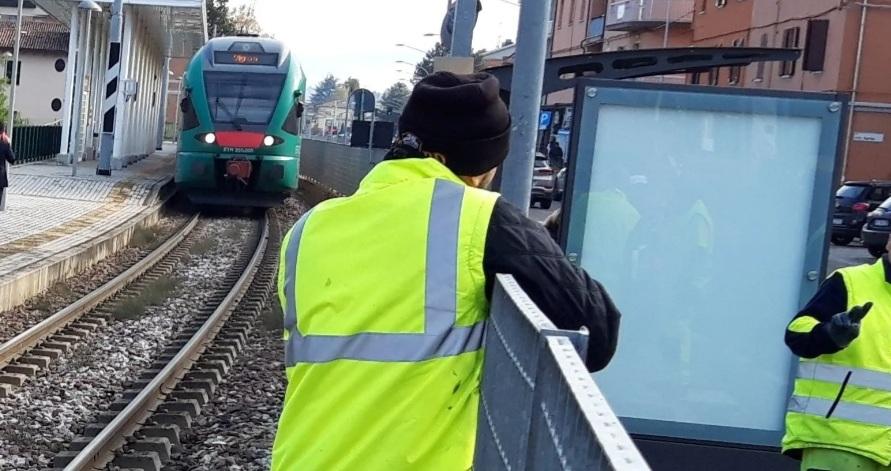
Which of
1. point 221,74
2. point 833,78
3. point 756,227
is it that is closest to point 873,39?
point 833,78

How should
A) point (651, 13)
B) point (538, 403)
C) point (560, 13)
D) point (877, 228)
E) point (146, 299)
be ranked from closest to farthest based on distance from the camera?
point (538, 403) < point (146, 299) < point (877, 228) < point (651, 13) < point (560, 13)

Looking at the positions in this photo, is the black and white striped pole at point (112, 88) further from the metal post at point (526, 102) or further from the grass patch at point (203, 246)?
the metal post at point (526, 102)

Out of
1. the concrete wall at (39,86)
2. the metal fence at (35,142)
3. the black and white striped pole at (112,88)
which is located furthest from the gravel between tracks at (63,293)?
the concrete wall at (39,86)

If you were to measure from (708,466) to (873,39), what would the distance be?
3542 centimetres

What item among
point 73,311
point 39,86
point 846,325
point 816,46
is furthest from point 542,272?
point 39,86

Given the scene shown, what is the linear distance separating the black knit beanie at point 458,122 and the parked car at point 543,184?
41.0 meters

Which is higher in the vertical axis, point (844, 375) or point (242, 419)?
point (844, 375)

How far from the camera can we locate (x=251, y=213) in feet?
103

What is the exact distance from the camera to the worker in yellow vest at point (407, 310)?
8.94ft

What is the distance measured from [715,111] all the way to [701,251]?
611 mm

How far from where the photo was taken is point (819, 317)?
5098 millimetres

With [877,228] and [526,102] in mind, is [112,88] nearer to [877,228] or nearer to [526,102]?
[877,228]

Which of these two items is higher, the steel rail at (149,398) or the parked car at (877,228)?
the parked car at (877,228)

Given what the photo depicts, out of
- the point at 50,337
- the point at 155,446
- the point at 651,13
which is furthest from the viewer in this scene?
the point at 651,13
